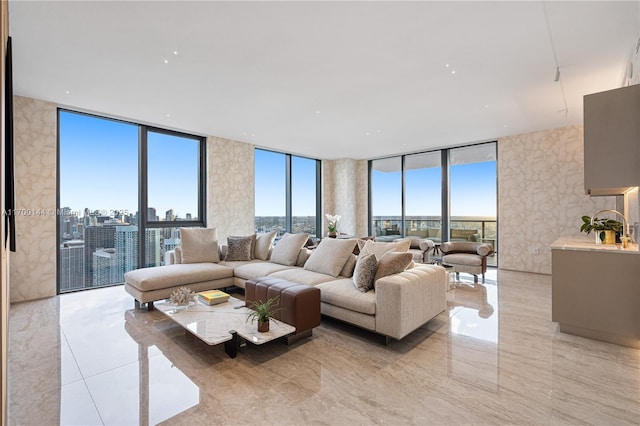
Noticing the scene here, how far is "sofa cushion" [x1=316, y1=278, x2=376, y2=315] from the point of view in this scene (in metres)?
3.04

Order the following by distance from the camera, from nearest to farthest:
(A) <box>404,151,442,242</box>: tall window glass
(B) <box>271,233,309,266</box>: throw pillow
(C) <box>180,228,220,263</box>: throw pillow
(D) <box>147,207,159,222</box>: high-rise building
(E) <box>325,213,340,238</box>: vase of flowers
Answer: (B) <box>271,233,309,266</box>: throw pillow → (C) <box>180,228,220,263</box>: throw pillow → (D) <box>147,207,159,222</box>: high-rise building → (A) <box>404,151,442,242</box>: tall window glass → (E) <box>325,213,340,238</box>: vase of flowers

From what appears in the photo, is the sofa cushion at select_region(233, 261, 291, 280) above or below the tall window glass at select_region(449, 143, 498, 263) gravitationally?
below

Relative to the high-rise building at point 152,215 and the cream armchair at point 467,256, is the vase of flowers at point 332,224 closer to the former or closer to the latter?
the cream armchair at point 467,256

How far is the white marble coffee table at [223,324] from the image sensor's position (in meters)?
2.62

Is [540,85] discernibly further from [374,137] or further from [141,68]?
[141,68]

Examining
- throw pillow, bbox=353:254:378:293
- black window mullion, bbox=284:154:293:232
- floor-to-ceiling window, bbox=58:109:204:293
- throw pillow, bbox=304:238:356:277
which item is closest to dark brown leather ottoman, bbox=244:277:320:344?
throw pillow, bbox=353:254:378:293

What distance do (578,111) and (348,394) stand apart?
564 centimetres

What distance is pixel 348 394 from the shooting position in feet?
7.20

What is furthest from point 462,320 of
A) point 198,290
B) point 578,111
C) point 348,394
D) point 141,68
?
point 141,68

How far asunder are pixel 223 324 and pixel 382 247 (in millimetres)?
2049

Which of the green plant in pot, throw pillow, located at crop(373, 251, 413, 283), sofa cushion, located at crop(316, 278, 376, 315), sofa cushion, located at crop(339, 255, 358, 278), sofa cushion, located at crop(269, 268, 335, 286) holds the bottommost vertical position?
sofa cushion, located at crop(316, 278, 376, 315)

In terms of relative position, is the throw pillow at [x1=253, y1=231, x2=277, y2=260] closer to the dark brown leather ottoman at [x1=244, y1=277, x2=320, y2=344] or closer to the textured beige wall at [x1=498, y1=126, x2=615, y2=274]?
the dark brown leather ottoman at [x1=244, y1=277, x2=320, y2=344]

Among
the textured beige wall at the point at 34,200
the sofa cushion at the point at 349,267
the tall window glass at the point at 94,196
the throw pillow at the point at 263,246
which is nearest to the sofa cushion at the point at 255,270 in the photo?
the throw pillow at the point at 263,246

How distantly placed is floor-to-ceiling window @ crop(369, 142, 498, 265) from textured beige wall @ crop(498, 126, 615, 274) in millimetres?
398
